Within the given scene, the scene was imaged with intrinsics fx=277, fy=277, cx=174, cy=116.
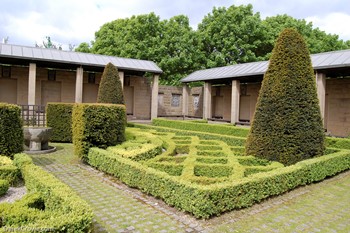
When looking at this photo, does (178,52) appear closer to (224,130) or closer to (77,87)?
(77,87)

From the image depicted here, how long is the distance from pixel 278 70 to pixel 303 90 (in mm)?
961

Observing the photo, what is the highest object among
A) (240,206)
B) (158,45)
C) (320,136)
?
(158,45)

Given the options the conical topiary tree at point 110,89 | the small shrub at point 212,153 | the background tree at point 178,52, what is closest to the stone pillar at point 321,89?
the small shrub at point 212,153

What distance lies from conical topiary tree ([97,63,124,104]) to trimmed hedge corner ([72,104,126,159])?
6034 millimetres

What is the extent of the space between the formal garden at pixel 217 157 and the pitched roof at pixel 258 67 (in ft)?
18.4

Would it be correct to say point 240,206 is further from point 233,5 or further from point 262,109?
point 233,5

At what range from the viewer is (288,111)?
8.29 m

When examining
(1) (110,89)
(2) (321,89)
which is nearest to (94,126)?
(1) (110,89)

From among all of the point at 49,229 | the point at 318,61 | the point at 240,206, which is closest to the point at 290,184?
the point at 240,206

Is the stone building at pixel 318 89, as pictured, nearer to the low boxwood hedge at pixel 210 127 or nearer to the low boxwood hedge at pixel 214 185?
the low boxwood hedge at pixel 210 127

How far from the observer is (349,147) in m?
10.1

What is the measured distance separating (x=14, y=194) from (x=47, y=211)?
218 centimetres

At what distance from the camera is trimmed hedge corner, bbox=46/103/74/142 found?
13344 mm

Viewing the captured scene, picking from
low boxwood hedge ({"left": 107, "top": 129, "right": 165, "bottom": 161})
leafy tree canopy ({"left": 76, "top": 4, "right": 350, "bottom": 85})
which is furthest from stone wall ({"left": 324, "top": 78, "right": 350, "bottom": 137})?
low boxwood hedge ({"left": 107, "top": 129, "right": 165, "bottom": 161})
